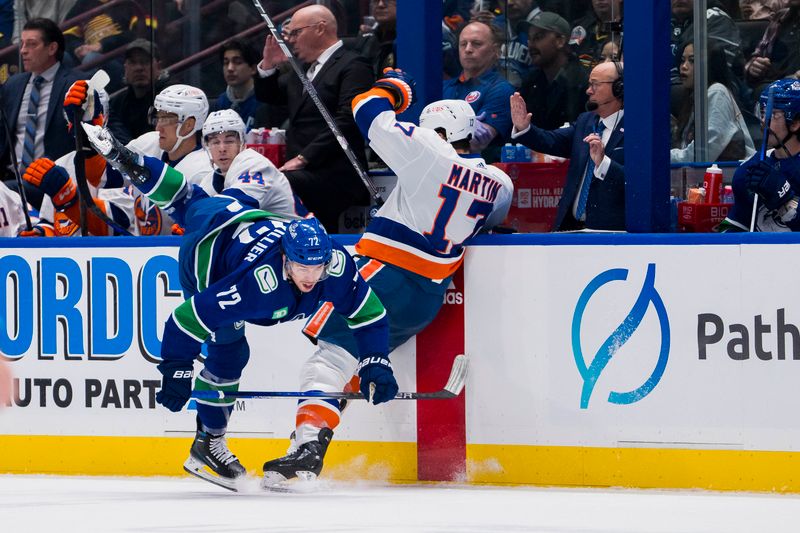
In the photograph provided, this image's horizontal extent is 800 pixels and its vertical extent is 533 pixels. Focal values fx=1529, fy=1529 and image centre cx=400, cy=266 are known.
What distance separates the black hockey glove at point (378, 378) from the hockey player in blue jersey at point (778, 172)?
1539mm

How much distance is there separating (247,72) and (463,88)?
1279 mm

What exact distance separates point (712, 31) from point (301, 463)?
117 inches

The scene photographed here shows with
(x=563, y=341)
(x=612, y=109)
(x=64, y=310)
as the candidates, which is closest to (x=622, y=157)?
(x=612, y=109)

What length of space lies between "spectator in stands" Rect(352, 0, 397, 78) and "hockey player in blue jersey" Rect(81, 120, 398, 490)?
1724 mm

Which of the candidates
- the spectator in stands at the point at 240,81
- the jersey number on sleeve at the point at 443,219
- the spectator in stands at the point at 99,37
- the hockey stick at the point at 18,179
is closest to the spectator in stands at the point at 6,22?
the spectator in stands at the point at 99,37

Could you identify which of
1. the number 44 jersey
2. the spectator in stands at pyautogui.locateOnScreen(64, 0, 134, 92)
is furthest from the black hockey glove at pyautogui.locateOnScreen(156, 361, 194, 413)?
the spectator in stands at pyautogui.locateOnScreen(64, 0, 134, 92)

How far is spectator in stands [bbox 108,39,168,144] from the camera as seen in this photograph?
802cm

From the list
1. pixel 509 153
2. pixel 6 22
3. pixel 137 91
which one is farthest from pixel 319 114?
pixel 6 22

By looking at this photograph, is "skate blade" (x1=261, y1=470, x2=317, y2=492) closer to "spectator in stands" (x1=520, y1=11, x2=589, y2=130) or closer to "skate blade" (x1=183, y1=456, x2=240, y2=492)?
"skate blade" (x1=183, y1=456, x2=240, y2=492)

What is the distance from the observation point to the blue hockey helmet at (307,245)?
5.45 m

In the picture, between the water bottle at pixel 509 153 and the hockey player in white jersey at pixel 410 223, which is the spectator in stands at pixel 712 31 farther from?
the hockey player in white jersey at pixel 410 223

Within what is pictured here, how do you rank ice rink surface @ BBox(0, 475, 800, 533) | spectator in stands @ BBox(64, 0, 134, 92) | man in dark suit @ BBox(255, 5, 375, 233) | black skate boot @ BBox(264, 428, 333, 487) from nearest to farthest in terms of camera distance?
1. ice rink surface @ BBox(0, 475, 800, 533)
2. black skate boot @ BBox(264, 428, 333, 487)
3. man in dark suit @ BBox(255, 5, 375, 233)
4. spectator in stands @ BBox(64, 0, 134, 92)

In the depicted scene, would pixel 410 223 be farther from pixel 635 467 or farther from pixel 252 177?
pixel 635 467

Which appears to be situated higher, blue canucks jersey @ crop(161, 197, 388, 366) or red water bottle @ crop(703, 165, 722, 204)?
red water bottle @ crop(703, 165, 722, 204)
